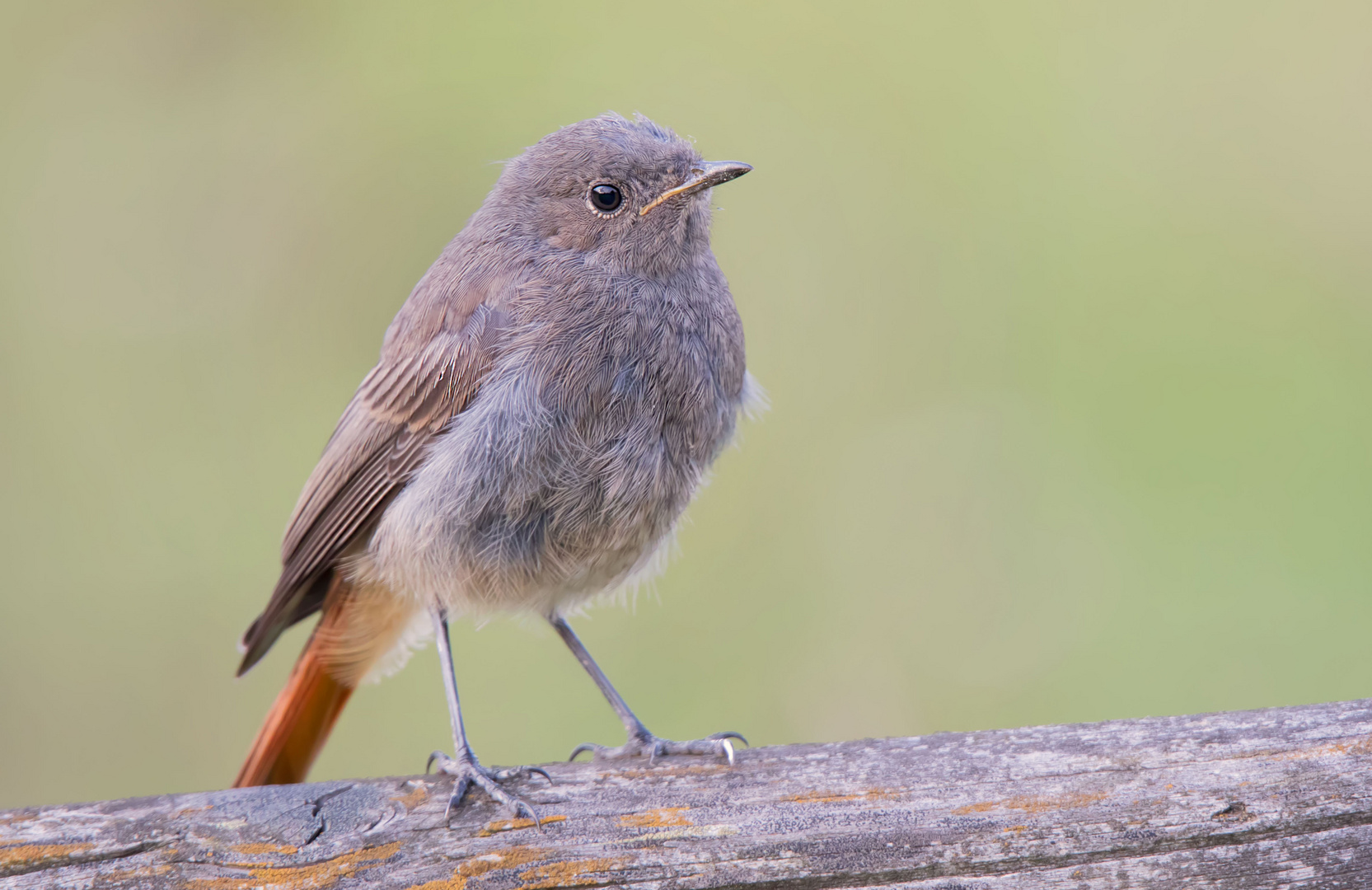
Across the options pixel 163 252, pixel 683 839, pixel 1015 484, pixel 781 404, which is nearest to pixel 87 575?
pixel 163 252

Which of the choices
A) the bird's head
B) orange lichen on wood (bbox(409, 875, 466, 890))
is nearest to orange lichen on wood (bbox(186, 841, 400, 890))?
orange lichen on wood (bbox(409, 875, 466, 890))

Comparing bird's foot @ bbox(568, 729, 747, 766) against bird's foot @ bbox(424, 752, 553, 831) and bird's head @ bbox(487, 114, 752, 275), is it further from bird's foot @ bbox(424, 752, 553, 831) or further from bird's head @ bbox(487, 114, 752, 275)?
bird's head @ bbox(487, 114, 752, 275)

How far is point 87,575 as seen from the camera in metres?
4.95

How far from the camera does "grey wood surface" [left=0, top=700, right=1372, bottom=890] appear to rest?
2.50 metres

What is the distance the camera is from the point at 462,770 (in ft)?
10.0

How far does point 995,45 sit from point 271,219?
10.2 feet

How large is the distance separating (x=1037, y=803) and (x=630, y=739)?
1.41m

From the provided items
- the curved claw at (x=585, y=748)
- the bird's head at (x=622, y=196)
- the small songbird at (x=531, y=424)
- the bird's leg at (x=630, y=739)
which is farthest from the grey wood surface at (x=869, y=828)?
the bird's head at (x=622, y=196)

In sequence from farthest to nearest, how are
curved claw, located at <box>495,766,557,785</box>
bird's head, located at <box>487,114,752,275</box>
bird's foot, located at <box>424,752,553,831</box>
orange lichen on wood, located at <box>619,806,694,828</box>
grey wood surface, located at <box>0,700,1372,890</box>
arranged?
bird's head, located at <box>487,114,752,275</box> → curved claw, located at <box>495,766,557,785</box> → bird's foot, located at <box>424,752,553,831</box> → orange lichen on wood, located at <box>619,806,694,828</box> → grey wood surface, located at <box>0,700,1372,890</box>

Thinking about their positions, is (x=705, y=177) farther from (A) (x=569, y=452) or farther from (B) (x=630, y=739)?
(B) (x=630, y=739)

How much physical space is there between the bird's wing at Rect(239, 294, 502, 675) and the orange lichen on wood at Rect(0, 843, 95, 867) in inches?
51.1

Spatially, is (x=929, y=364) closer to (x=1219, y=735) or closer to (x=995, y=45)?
(x=995, y=45)

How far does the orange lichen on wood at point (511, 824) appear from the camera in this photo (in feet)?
8.70

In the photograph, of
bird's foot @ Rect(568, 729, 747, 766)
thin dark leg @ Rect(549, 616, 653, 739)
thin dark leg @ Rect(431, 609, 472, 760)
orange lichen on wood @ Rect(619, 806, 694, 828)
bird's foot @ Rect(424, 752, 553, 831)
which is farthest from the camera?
thin dark leg @ Rect(549, 616, 653, 739)
